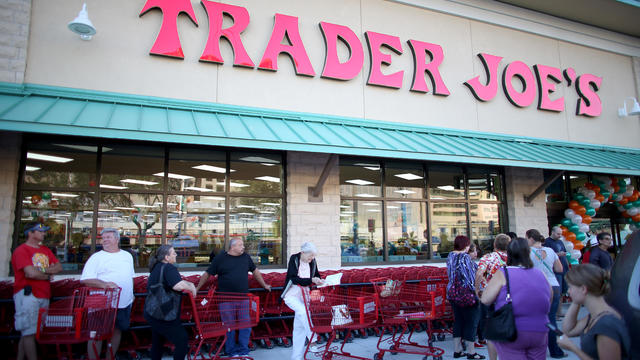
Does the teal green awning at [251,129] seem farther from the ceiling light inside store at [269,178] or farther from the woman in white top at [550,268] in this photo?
the woman in white top at [550,268]

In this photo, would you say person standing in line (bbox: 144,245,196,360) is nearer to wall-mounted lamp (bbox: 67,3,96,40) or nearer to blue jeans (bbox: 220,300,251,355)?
blue jeans (bbox: 220,300,251,355)

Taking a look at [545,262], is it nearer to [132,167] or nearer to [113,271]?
[113,271]

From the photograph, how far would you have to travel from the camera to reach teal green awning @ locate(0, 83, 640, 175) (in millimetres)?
6809

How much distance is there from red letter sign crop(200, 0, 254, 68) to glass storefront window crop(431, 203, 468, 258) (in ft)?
20.0

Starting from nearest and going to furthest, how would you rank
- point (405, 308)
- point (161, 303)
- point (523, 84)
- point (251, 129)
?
point (161, 303), point (405, 308), point (251, 129), point (523, 84)

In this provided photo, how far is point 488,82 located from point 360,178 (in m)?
4.89

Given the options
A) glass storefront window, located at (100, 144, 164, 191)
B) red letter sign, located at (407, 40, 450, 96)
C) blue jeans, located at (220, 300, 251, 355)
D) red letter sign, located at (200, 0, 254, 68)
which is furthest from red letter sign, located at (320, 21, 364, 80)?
blue jeans, located at (220, 300, 251, 355)

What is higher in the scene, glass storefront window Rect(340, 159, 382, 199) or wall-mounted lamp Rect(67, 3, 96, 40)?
wall-mounted lamp Rect(67, 3, 96, 40)

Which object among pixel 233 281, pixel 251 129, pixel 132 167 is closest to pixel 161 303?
pixel 233 281

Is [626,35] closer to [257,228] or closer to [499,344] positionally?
[257,228]

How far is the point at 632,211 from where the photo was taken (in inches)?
499

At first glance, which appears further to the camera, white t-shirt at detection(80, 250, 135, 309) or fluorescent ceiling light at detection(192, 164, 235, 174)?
fluorescent ceiling light at detection(192, 164, 235, 174)

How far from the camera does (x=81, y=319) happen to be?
5.26m

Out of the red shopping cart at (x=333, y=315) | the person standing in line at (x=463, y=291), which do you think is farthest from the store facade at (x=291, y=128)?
the red shopping cart at (x=333, y=315)
